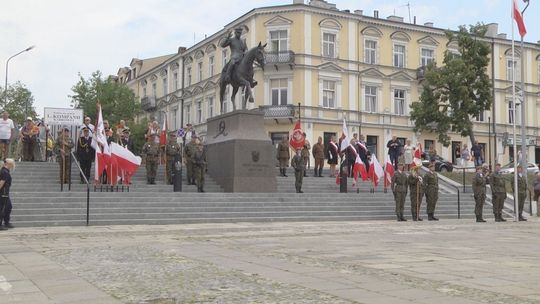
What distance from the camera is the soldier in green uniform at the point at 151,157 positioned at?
21219 mm

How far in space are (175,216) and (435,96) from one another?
2797 cm

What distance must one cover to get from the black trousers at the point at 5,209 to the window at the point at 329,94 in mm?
33440

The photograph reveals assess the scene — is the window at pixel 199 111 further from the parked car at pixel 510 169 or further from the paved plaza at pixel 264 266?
the paved plaza at pixel 264 266

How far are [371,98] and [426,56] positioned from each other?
22.5 feet

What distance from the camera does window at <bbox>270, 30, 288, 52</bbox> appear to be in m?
45.8

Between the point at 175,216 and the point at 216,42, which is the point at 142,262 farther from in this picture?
the point at 216,42

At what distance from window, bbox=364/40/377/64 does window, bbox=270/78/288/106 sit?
7114mm

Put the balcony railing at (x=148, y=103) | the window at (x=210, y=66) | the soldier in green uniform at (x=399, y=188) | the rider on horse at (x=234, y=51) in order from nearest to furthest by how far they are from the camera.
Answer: the soldier in green uniform at (x=399, y=188), the rider on horse at (x=234, y=51), the window at (x=210, y=66), the balcony railing at (x=148, y=103)

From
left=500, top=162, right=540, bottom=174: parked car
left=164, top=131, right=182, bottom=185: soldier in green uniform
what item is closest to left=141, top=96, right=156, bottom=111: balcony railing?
left=500, top=162, right=540, bottom=174: parked car

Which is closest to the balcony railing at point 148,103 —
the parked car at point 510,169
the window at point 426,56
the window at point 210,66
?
the window at point 210,66

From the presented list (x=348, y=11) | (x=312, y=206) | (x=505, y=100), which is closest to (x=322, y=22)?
(x=348, y=11)

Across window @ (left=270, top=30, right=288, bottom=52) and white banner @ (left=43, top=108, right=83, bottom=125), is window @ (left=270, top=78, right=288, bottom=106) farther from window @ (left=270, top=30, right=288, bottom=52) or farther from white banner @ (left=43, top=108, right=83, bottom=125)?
white banner @ (left=43, top=108, right=83, bottom=125)

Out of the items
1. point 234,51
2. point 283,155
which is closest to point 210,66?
point 283,155

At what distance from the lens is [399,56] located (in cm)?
4991
